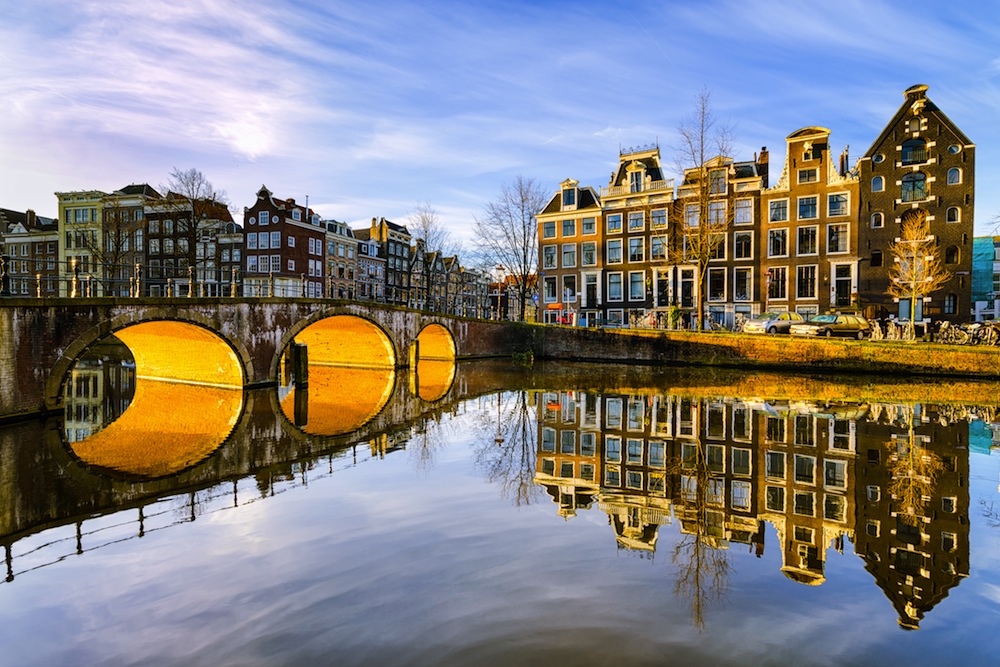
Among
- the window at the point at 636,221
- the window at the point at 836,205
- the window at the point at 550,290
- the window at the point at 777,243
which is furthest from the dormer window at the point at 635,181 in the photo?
the window at the point at 836,205

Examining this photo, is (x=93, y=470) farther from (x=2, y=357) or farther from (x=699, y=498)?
(x=699, y=498)

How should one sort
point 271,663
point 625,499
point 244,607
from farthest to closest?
point 625,499
point 244,607
point 271,663

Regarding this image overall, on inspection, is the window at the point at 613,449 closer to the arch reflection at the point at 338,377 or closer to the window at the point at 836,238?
→ the arch reflection at the point at 338,377

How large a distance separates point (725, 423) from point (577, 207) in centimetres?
3429

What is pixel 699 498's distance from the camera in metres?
8.20

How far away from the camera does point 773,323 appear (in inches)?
1240

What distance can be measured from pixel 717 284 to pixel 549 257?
13696mm

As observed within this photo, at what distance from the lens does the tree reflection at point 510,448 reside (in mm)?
9062

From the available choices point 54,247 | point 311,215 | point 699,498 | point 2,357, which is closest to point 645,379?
point 699,498

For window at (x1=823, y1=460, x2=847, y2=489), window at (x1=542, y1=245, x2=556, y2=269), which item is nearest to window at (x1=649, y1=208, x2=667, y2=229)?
window at (x1=542, y1=245, x2=556, y2=269)

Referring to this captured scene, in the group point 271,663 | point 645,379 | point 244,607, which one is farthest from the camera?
point 645,379

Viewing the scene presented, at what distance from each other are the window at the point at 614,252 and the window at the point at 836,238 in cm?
1436

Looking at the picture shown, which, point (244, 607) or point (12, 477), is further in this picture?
point (12, 477)

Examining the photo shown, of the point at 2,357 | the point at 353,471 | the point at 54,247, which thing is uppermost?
the point at 54,247
